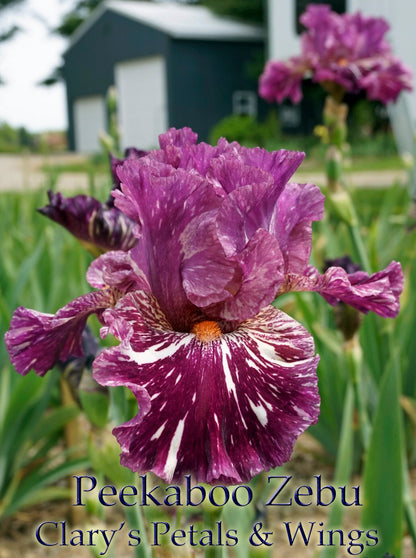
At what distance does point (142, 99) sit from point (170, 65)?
207 centimetres

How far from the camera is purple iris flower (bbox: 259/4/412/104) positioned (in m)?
2.49

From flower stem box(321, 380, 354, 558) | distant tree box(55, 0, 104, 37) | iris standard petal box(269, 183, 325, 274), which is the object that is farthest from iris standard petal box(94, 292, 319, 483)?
distant tree box(55, 0, 104, 37)

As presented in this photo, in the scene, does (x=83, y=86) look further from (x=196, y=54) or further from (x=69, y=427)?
(x=69, y=427)

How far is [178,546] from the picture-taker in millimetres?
773

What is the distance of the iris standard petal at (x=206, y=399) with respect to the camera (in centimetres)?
A: 62

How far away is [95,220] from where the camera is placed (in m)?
1.04

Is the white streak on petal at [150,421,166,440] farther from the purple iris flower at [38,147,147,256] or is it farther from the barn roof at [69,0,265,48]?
the barn roof at [69,0,265,48]

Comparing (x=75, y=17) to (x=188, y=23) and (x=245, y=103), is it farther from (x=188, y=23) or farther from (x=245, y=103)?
(x=245, y=103)

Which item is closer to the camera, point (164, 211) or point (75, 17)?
point (164, 211)

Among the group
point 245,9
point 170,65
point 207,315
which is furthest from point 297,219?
point 245,9

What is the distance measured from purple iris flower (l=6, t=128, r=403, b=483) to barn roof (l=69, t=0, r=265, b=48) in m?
18.0

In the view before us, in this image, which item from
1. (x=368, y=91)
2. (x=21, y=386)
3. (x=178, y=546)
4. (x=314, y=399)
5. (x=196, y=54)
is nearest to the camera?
(x=314, y=399)

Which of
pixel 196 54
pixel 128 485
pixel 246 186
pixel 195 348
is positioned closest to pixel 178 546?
pixel 128 485

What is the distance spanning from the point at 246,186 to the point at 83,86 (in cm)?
2348
